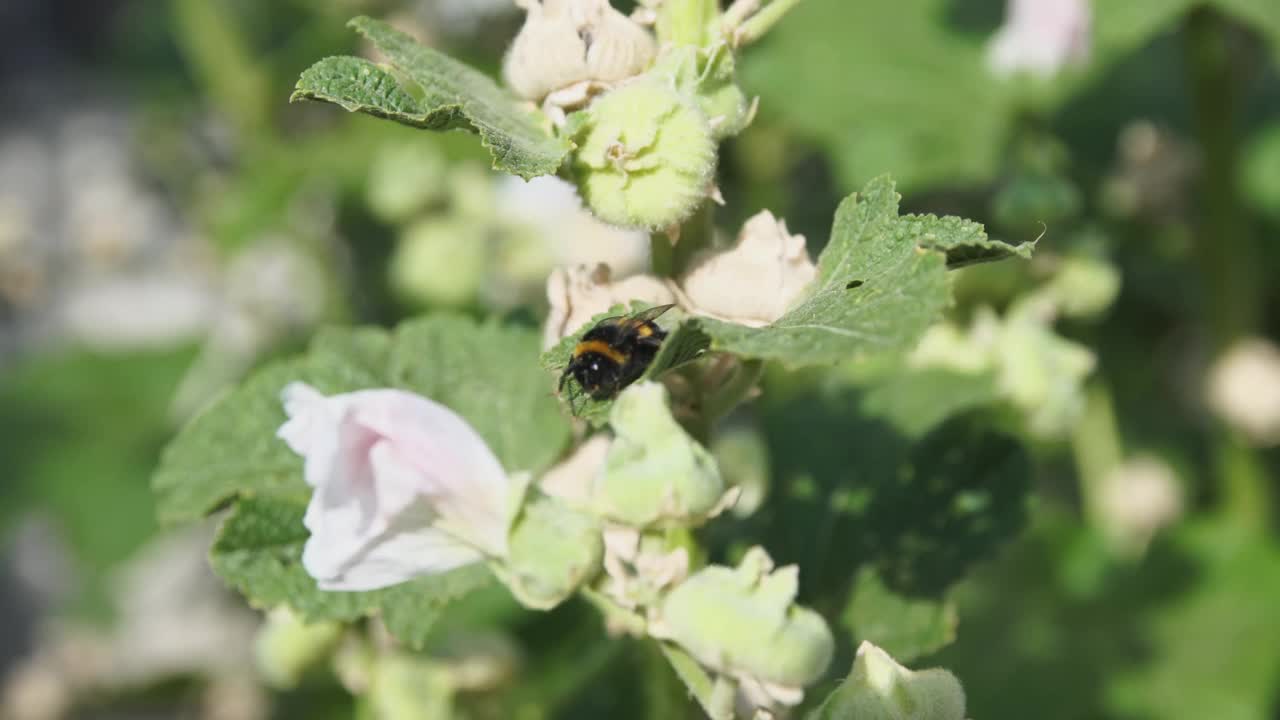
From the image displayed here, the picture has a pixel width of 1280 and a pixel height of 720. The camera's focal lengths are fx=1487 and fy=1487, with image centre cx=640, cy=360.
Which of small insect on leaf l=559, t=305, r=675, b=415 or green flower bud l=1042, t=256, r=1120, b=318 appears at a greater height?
small insect on leaf l=559, t=305, r=675, b=415

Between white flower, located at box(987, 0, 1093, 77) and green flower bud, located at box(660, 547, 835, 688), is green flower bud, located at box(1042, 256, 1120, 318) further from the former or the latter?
green flower bud, located at box(660, 547, 835, 688)

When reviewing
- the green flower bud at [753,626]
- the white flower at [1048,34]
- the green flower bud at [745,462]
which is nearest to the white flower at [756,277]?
the green flower bud at [753,626]

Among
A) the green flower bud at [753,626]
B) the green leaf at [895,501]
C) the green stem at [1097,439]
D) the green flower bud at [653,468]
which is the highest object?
the green flower bud at [653,468]

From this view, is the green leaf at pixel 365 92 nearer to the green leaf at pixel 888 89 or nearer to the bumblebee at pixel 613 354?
the bumblebee at pixel 613 354

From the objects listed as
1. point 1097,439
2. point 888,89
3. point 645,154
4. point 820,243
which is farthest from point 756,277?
point 888,89

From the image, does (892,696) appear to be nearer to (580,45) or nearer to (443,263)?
(580,45)

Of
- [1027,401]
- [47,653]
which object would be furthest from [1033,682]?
[47,653]

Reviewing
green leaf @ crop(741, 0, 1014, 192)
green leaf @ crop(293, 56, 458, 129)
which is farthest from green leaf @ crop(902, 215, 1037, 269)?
green leaf @ crop(741, 0, 1014, 192)
